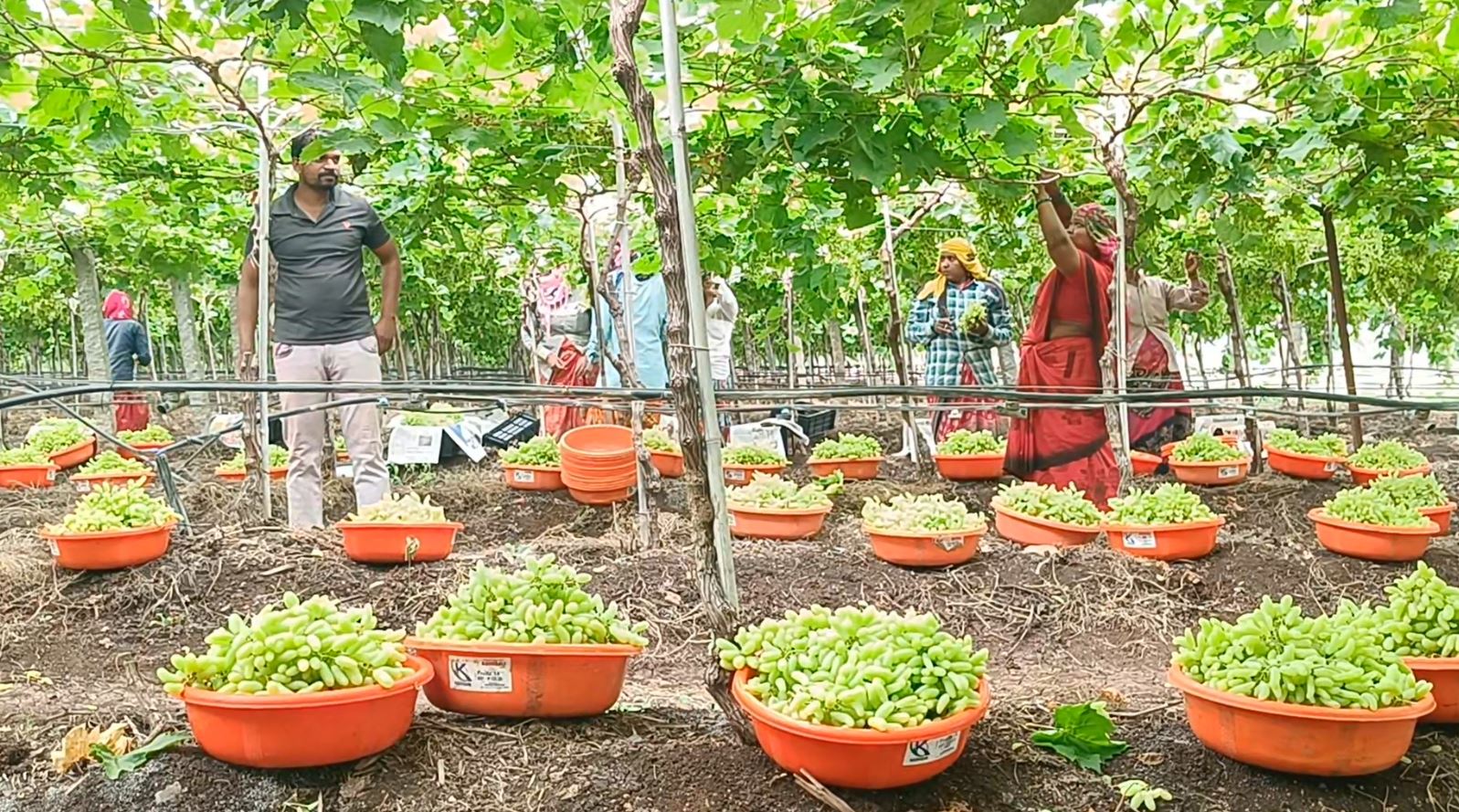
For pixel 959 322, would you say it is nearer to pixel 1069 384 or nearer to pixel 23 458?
pixel 1069 384

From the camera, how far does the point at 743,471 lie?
6.48 m

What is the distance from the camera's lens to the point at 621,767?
2004 millimetres

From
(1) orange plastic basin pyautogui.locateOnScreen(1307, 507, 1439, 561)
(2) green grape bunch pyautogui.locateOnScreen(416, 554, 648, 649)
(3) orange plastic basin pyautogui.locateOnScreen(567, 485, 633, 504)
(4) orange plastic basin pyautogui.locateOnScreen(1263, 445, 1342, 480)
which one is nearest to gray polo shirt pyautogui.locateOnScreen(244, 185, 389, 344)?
(3) orange plastic basin pyautogui.locateOnScreen(567, 485, 633, 504)

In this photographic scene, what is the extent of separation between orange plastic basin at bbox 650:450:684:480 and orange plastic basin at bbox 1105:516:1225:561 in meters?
3.00

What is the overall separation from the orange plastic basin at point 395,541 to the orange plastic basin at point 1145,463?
186 inches

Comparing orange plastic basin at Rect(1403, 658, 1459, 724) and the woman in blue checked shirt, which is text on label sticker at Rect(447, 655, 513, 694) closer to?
orange plastic basin at Rect(1403, 658, 1459, 724)

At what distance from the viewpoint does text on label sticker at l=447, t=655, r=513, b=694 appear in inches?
84.4

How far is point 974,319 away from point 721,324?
2337 millimetres

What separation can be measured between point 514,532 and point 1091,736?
407 cm

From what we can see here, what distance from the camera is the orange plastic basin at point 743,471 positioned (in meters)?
6.46

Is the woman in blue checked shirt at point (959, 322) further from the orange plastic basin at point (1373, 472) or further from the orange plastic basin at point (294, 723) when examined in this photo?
the orange plastic basin at point (294, 723)

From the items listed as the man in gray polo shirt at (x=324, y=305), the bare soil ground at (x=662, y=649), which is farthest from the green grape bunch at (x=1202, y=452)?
the man in gray polo shirt at (x=324, y=305)

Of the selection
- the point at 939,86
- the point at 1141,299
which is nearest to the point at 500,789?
the point at 939,86

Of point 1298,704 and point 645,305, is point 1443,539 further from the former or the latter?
point 645,305
